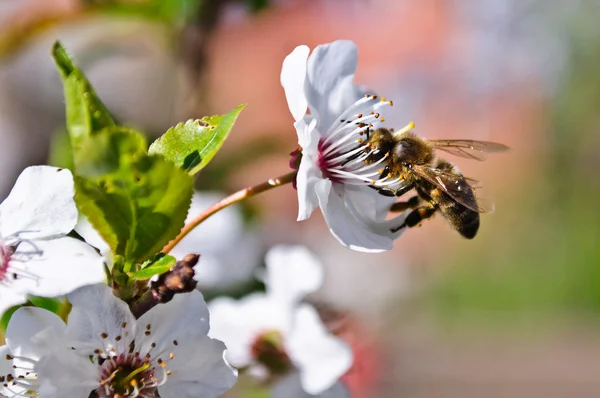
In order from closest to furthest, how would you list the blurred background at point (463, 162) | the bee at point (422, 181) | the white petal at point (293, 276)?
the bee at point (422, 181) → the white petal at point (293, 276) → the blurred background at point (463, 162)

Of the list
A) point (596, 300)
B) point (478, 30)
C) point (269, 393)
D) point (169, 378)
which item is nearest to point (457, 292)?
point (596, 300)

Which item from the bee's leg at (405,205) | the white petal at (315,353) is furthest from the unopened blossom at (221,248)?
the bee's leg at (405,205)

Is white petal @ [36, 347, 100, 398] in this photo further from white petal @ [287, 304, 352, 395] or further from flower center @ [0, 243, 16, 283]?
white petal @ [287, 304, 352, 395]

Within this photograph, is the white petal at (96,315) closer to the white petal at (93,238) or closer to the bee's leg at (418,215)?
the white petal at (93,238)

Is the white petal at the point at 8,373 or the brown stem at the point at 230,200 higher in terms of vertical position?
the brown stem at the point at 230,200

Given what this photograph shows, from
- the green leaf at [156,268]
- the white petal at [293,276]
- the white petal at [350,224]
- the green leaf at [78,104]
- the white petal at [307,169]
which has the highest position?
the green leaf at [78,104]

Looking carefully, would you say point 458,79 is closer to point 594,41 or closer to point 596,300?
→ point 594,41

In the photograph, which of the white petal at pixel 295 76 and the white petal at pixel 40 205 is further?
the white petal at pixel 295 76
